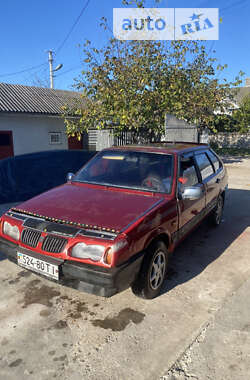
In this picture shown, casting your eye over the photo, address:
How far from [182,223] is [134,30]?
9.79 metres

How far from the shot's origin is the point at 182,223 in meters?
3.57

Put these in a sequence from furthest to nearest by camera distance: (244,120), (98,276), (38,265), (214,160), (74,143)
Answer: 1. (244,120)
2. (74,143)
3. (214,160)
4. (38,265)
5. (98,276)

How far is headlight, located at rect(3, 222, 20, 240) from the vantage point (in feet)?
9.71

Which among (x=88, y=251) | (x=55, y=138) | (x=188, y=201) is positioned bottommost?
(x=88, y=251)

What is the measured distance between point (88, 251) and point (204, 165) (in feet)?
9.18

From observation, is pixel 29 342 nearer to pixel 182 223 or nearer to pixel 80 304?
pixel 80 304

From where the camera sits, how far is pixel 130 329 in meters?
2.59

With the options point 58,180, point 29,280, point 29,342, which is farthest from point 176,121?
point 29,342

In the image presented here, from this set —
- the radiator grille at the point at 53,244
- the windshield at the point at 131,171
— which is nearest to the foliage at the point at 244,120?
the windshield at the point at 131,171

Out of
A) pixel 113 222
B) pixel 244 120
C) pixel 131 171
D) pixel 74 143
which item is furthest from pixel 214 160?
pixel 244 120

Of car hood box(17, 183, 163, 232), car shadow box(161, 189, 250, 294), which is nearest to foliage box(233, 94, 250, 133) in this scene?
car shadow box(161, 189, 250, 294)

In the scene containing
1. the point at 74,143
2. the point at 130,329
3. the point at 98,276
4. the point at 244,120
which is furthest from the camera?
the point at 244,120

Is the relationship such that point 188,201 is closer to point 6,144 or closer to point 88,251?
point 88,251

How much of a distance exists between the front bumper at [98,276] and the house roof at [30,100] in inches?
429
